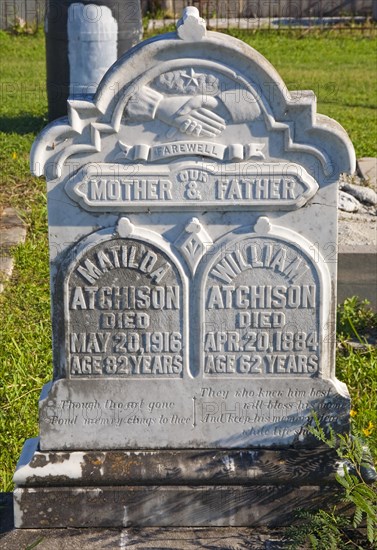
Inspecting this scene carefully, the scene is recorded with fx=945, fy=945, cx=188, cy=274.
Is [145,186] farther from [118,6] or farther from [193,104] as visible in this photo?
[118,6]

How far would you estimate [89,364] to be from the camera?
2873mm

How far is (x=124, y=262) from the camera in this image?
9.19 feet

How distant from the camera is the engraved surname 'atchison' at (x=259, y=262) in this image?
9.15 ft

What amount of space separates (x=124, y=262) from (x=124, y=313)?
0.16 metres

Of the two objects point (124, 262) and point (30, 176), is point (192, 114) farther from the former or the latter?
point (30, 176)

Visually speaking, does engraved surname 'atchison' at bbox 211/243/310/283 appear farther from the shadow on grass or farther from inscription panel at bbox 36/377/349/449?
the shadow on grass

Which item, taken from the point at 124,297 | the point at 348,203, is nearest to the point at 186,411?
the point at 124,297

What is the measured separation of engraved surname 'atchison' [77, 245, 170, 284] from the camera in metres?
2.79

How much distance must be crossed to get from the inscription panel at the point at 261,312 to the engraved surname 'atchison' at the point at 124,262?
0.51 feet

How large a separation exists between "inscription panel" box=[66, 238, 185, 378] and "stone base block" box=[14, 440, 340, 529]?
282mm

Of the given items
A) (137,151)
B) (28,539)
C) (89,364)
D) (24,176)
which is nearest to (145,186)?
(137,151)

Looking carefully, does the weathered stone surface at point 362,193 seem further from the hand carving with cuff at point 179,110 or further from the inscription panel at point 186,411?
the hand carving with cuff at point 179,110

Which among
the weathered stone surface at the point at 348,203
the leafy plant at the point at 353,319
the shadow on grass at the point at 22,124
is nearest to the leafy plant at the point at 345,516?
the leafy plant at the point at 353,319

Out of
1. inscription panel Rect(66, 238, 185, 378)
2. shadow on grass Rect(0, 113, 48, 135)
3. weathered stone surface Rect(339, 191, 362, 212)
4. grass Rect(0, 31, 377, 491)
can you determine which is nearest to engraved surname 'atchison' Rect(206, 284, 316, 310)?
inscription panel Rect(66, 238, 185, 378)
